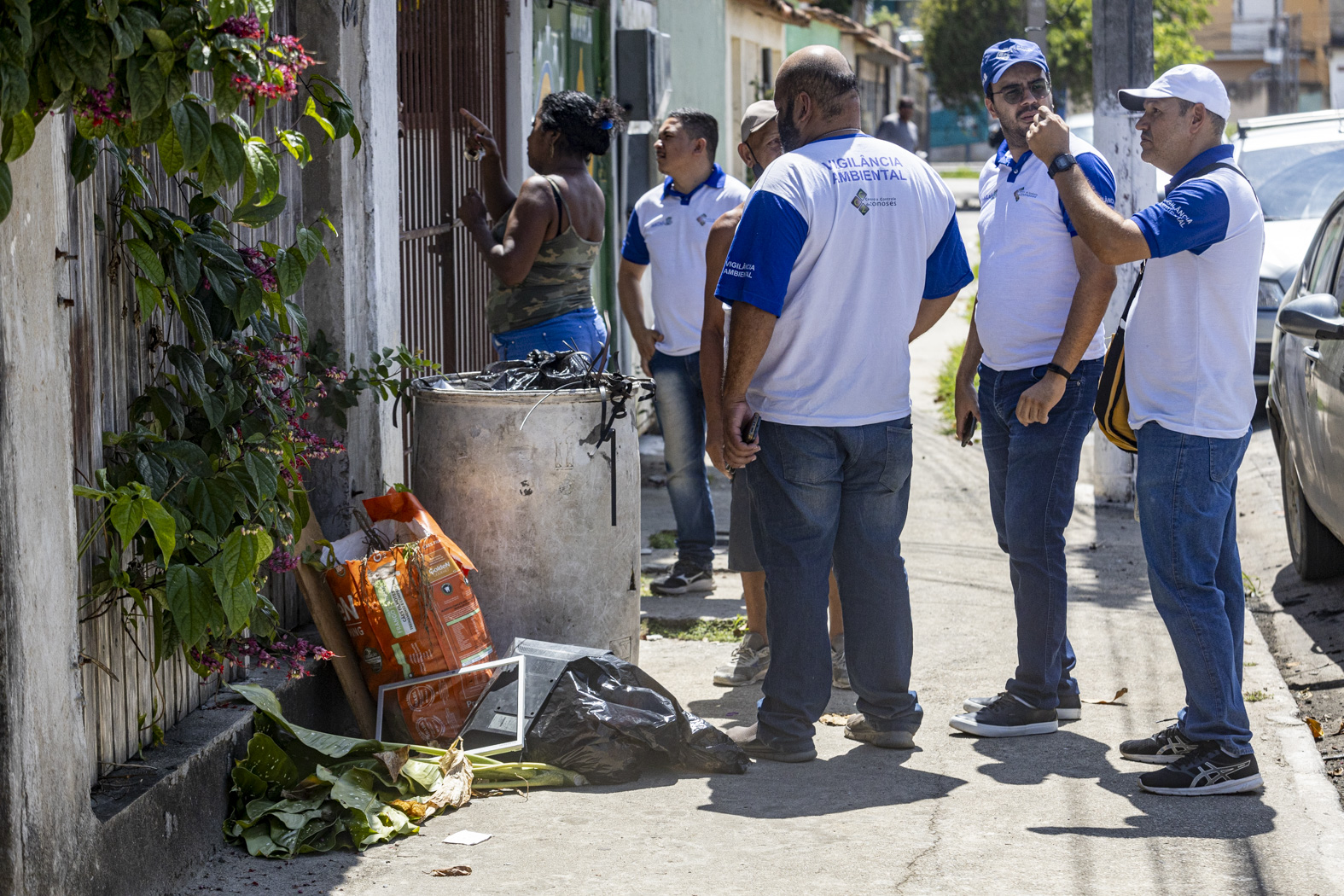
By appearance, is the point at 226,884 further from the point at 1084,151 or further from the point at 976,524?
the point at 976,524

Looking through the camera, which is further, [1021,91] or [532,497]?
[532,497]

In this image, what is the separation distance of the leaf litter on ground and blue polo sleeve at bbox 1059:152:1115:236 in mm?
2147

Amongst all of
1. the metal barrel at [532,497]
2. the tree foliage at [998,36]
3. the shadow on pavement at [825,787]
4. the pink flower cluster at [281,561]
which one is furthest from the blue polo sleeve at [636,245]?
the tree foliage at [998,36]

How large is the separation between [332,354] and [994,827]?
2378 mm

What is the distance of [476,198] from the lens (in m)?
5.67

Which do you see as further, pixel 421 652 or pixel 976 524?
pixel 976 524

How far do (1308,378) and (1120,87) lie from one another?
2.25 metres

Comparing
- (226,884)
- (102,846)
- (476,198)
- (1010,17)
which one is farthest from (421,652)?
(1010,17)

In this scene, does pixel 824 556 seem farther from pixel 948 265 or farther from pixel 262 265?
pixel 262 265

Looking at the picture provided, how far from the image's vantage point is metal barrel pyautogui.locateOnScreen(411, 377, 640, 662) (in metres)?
4.56

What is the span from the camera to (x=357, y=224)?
473 centimetres

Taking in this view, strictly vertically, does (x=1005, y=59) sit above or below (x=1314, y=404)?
above

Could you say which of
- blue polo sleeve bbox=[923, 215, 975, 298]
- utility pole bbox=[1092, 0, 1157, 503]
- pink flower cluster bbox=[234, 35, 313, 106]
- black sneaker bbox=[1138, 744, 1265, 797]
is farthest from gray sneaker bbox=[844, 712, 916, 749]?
utility pole bbox=[1092, 0, 1157, 503]

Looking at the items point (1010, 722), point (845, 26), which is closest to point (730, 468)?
point (1010, 722)
